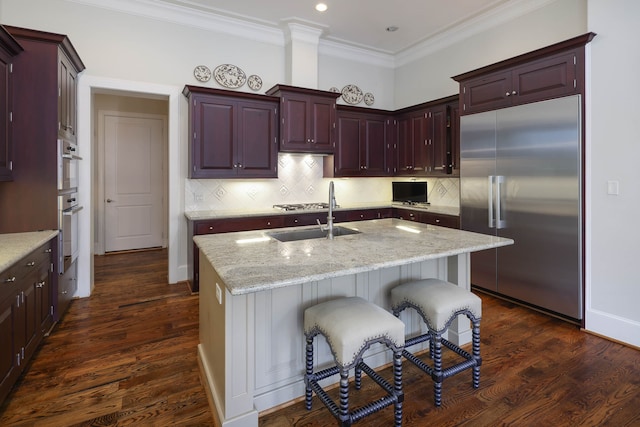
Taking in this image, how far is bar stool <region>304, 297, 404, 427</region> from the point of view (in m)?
1.68

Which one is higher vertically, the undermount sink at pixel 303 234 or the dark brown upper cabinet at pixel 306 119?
the dark brown upper cabinet at pixel 306 119

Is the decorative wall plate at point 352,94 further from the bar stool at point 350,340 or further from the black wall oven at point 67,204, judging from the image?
the bar stool at point 350,340

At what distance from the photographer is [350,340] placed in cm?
167

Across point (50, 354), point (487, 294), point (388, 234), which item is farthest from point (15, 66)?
point (487, 294)

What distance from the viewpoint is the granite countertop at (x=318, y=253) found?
5.01ft

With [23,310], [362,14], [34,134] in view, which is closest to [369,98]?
[362,14]

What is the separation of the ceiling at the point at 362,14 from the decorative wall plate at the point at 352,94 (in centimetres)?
73

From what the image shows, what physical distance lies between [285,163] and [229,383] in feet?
11.7

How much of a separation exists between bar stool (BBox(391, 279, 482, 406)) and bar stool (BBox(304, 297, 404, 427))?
0.32m

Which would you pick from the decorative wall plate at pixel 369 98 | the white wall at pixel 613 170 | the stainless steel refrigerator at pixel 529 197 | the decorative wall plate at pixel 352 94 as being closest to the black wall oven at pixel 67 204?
the decorative wall plate at pixel 352 94

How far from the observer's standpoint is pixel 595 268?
2.94 meters

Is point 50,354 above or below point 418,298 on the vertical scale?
below

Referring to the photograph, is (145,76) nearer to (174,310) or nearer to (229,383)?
(174,310)

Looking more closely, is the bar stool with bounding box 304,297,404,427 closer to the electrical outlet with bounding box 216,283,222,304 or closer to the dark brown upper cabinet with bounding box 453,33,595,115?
the electrical outlet with bounding box 216,283,222,304
